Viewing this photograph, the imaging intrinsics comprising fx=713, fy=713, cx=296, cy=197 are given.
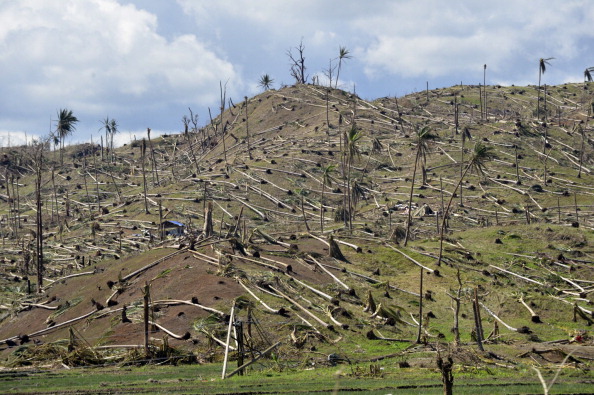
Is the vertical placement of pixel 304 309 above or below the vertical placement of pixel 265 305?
below

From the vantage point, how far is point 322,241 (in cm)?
5622

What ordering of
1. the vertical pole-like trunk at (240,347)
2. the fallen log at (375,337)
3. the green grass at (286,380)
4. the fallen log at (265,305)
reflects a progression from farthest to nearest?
1. the fallen log at (265,305)
2. the fallen log at (375,337)
3. the vertical pole-like trunk at (240,347)
4. the green grass at (286,380)

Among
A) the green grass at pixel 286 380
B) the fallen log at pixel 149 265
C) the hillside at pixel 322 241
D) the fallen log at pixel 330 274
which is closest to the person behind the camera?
the green grass at pixel 286 380

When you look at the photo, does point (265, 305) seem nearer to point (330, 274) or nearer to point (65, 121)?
point (330, 274)

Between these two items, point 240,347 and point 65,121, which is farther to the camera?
point 65,121

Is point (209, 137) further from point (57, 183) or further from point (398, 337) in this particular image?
point (398, 337)

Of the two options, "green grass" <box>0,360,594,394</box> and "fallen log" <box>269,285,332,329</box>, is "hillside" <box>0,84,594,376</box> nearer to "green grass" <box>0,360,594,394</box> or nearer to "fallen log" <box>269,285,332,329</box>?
Result: "fallen log" <box>269,285,332,329</box>

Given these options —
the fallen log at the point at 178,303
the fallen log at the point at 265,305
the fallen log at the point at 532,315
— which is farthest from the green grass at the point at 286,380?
the fallen log at the point at 532,315

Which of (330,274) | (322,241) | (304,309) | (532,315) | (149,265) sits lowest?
(532,315)

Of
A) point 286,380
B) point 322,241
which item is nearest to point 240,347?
point 286,380

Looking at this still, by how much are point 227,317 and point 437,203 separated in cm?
4802

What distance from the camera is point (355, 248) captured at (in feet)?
183

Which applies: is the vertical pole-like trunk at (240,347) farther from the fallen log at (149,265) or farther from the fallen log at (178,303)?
the fallen log at (149,265)

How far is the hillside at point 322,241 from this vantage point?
36.8m
